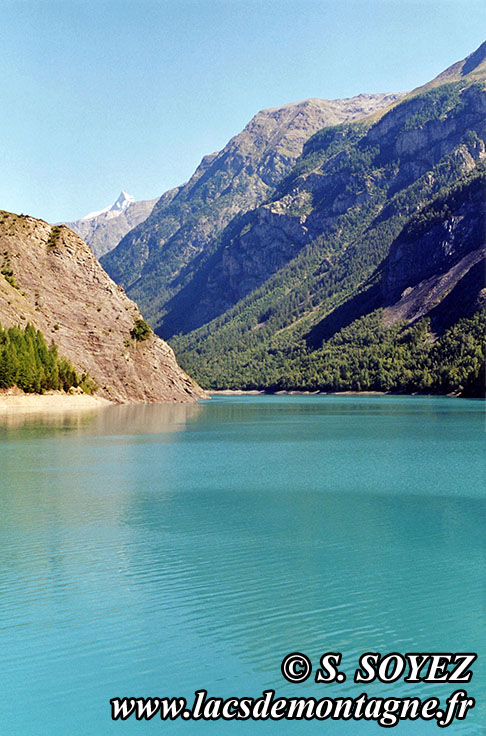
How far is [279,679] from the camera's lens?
1795 cm

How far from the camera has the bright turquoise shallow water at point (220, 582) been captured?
1766cm

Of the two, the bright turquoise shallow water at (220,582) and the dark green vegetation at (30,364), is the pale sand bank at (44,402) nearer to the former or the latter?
the dark green vegetation at (30,364)

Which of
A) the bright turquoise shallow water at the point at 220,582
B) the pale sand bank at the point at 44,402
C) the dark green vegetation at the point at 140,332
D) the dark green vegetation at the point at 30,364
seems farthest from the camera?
the dark green vegetation at the point at 140,332

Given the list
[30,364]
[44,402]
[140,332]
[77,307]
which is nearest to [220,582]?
[30,364]

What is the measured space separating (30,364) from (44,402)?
10.8 m

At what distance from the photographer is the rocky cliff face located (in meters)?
172

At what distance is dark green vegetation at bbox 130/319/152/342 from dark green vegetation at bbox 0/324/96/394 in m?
38.5

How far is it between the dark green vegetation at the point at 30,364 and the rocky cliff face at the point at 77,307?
16310mm

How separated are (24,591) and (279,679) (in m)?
11.0

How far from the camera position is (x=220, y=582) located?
25750 millimetres

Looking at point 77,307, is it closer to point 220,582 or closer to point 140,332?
point 140,332

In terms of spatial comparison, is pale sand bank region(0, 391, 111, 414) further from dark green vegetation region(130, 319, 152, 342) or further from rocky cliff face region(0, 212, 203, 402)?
dark green vegetation region(130, 319, 152, 342)

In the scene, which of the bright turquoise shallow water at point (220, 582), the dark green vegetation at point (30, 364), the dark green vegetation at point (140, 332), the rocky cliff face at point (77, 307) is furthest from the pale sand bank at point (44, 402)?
the bright turquoise shallow water at point (220, 582)

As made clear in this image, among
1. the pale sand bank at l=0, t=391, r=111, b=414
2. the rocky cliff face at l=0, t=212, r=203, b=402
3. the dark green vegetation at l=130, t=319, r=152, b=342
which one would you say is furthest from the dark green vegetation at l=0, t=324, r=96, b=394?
the dark green vegetation at l=130, t=319, r=152, b=342
